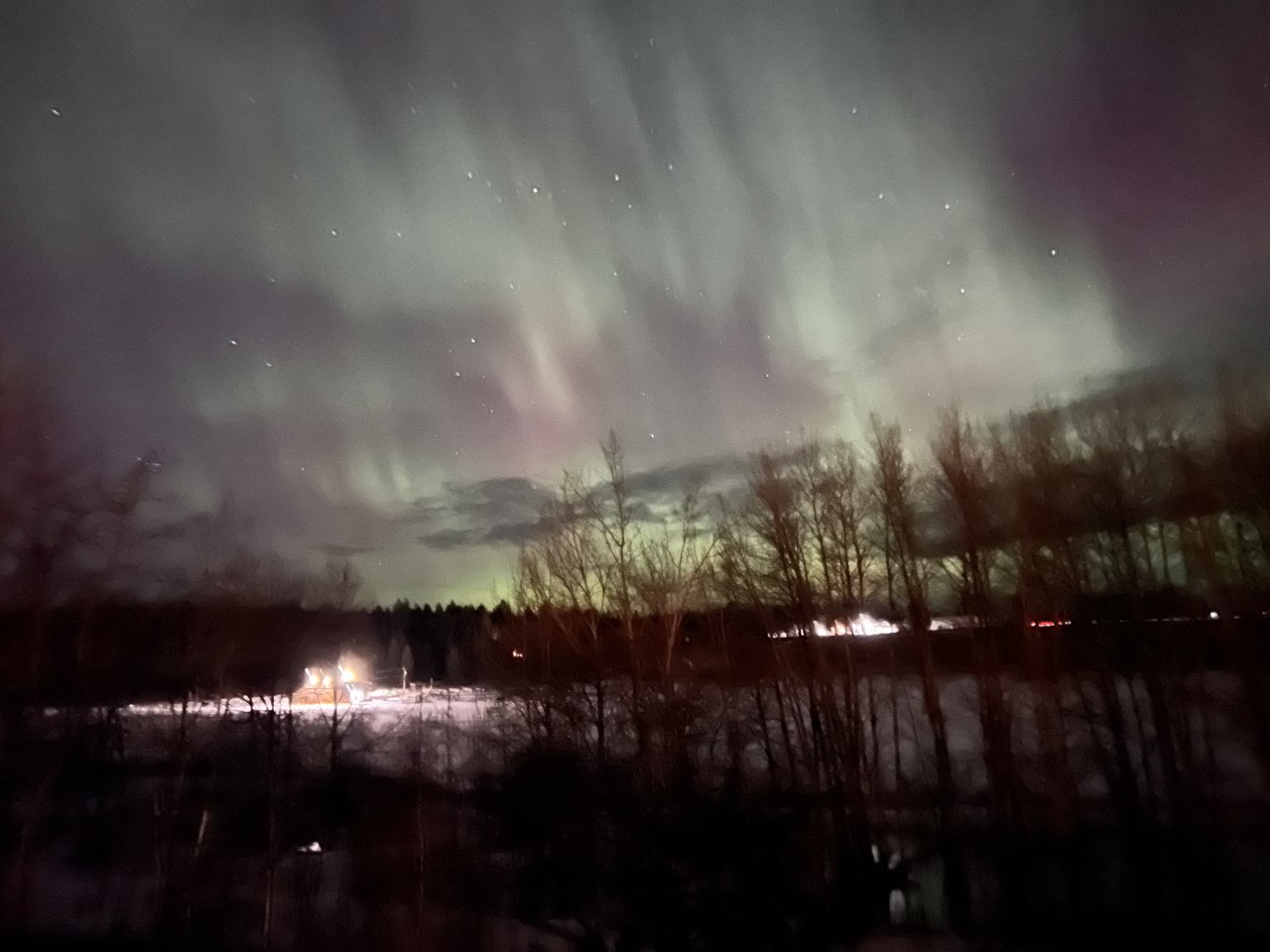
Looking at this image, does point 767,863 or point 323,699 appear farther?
point 323,699

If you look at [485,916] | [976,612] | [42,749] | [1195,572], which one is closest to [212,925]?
[485,916]

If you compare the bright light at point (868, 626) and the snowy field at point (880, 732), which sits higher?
the bright light at point (868, 626)

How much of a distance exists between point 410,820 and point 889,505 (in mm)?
20736

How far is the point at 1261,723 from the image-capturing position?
910 inches

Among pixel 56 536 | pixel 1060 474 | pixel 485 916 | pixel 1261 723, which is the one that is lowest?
pixel 485 916

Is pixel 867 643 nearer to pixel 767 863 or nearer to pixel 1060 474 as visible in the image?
pixel 1060 474

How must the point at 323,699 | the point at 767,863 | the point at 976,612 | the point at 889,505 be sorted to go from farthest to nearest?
the point at 323,699, the point at 889,505, the point at 976,612, the point at 767,863

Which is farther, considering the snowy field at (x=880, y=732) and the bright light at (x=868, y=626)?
the bright light at (x=868, y=626)

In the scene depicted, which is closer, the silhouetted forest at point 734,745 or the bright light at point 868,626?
A: the silhouetted forest at point 734,745

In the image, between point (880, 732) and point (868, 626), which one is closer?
point (880, 732)

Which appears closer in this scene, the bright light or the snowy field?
the snowy field

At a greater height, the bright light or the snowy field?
the bright light

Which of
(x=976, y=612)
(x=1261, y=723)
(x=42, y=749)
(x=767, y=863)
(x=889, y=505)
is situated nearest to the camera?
(x=42, y=749)

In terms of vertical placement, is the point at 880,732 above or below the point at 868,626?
below
